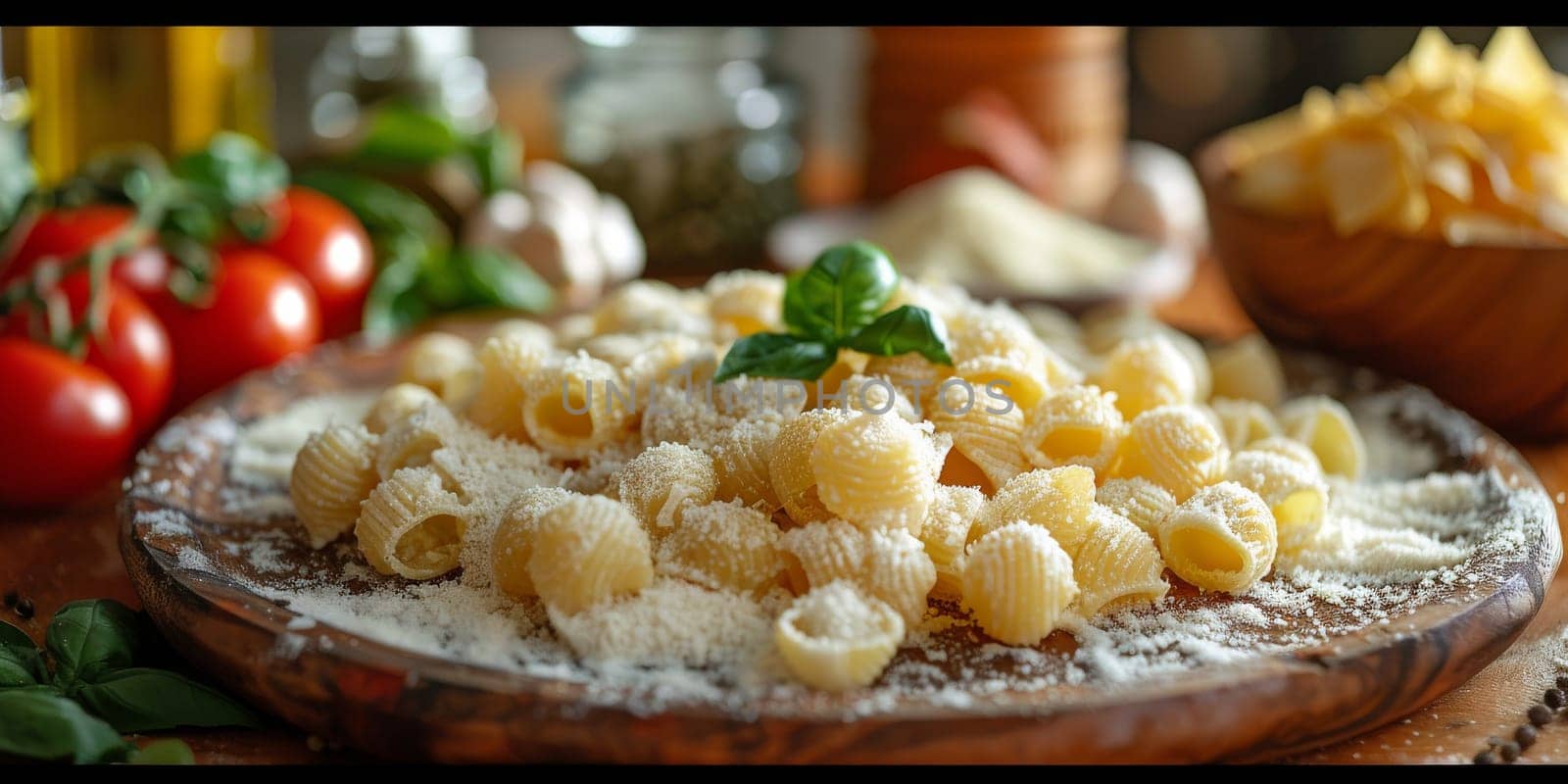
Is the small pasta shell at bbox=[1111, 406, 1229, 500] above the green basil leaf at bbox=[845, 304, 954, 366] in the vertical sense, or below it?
below

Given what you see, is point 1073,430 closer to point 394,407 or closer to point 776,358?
point 776,358

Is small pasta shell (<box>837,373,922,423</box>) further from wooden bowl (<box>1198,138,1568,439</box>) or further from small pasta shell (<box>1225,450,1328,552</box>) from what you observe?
wooden bowl (<box>1198,138,1568,439</box>)

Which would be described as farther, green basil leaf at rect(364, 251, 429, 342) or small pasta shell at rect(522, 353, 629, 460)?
green basil leaf at rect(364, 251, 429, 342)

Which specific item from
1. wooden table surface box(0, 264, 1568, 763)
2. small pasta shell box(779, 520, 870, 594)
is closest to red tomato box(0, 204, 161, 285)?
wooden table surface box(0, 264, 1568, 763)

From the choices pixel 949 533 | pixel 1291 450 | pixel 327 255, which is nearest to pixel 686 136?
pixel 327 255

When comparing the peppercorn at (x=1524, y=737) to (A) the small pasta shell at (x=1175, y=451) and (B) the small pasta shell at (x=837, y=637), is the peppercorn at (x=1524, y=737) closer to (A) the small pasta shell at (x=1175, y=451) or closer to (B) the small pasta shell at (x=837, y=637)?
(A) the small pasta shell at (x=1175, y=451)

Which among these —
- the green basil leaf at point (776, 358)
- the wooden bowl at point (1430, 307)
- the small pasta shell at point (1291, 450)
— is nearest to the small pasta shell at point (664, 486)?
the green basil leaf at point (776, 358)

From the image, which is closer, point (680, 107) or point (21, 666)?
point (21, 666)
